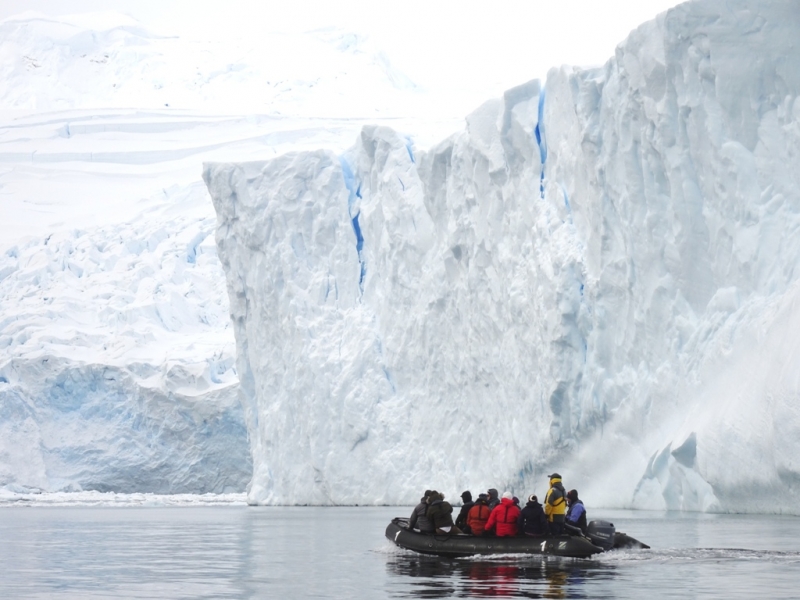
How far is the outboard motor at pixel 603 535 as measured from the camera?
12.1 m

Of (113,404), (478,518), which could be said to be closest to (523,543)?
(478,518)

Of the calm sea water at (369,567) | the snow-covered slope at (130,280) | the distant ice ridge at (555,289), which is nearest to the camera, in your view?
the calm sea water at (369,567)

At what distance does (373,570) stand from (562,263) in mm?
12953

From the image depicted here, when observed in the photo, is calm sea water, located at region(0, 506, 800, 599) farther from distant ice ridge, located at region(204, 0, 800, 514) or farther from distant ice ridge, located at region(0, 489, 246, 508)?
distant ice ridge, located at region(0, 489, 246, 508)

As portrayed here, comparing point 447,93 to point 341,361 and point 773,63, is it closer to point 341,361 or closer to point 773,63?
point 341,361

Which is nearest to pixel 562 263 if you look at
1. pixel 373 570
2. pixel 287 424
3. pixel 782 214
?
pixel 782 214

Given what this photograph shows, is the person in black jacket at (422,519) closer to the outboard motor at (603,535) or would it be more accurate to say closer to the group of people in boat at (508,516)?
the group of people in boat at (508,516)

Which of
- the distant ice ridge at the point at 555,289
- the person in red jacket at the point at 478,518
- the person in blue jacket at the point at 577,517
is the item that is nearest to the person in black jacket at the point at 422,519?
the person in red jacket at the point at 478,518

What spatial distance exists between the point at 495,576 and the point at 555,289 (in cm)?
1345

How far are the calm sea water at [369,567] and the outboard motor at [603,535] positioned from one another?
0.18 metres

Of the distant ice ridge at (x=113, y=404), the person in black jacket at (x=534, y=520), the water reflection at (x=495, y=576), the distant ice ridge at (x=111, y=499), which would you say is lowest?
the water reflection at (x=495, y=576)

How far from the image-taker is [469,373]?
2633 centimetres

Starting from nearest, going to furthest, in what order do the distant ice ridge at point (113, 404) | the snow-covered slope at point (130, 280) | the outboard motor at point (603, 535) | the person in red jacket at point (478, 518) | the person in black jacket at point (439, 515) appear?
the outboard motor at point (603, 535)
the person in red jacket at point (478, 518)
the person in black jacket at point (439, 515)
the distant ice ridge at point (113, 404)
the snow-covered slope at point (130, 280)

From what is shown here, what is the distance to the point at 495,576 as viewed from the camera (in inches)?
399
